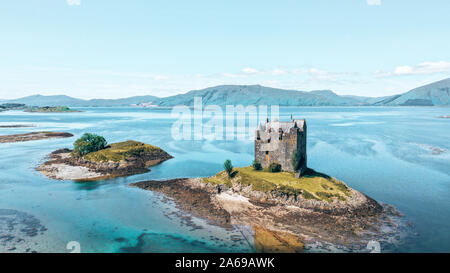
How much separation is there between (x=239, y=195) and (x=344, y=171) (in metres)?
29.6

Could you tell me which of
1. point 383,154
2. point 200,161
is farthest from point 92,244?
point 383,154

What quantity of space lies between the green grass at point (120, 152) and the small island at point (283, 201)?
56.0 feet

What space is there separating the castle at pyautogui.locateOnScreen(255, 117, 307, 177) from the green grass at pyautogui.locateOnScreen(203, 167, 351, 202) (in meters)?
1.78

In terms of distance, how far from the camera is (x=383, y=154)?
82.4 metres

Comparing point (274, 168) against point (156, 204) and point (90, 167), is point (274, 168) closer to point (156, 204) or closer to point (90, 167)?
point (156, 204)

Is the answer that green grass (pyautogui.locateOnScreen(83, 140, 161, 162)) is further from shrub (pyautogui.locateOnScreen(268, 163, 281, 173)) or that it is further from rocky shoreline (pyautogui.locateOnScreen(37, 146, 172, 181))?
shrub (pyautogui.locateOnScreen(268, 163, 281, 173))

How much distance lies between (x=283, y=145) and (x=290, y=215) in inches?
538

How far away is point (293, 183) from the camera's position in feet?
146

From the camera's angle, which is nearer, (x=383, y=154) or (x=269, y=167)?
(x=269, y=167)

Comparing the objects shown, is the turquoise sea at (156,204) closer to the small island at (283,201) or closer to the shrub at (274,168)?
the small island at (283,201)

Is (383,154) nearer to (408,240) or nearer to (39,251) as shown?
(408,240)

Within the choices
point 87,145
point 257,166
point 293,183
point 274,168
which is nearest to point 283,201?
point 293,183

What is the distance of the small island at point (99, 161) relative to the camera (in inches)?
2373

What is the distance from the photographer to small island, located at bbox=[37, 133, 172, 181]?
6028 centimetres
